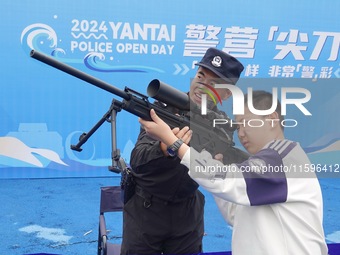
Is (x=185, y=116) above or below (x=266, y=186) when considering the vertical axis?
above

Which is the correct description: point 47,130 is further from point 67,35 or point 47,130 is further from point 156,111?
point 156,111

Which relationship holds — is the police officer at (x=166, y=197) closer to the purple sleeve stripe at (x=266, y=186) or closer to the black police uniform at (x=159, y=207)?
the black police uniform at (x=159, y=207)

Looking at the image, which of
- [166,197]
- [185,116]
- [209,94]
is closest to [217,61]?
[209,94]

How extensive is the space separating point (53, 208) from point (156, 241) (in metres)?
2.10

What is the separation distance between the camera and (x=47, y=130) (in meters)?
3.78

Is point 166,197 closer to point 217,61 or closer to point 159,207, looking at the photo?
point 159,207

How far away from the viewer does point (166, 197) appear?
4.22 feet

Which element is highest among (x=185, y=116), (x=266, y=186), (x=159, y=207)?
(x=185, y=116)

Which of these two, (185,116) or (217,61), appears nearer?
(185,116)

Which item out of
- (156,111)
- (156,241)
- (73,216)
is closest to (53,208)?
(73,216)

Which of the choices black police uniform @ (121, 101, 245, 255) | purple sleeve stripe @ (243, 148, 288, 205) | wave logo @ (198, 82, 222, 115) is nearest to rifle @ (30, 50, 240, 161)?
wave logo @ (198, 82, 222, 115)

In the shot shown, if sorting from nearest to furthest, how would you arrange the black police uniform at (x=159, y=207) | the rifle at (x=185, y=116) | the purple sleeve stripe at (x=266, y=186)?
the purple sleeve stripe at (x=266, y=186)
the rifle at (x=185, y=116)
the black police uniform at (x=159, y=207)

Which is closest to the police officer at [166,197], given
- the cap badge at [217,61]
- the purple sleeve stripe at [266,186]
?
the cap badge at [217,61]

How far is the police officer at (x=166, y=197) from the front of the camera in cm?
125
